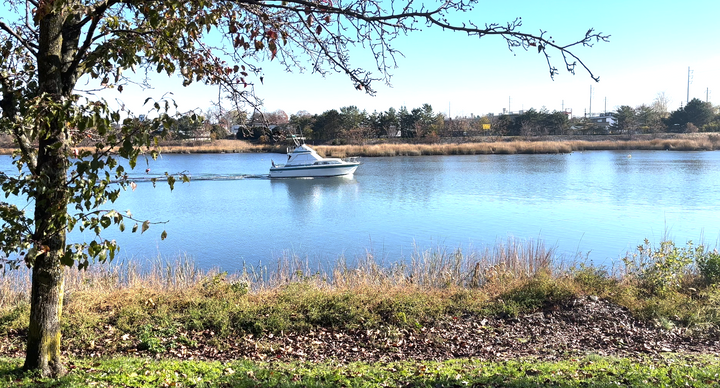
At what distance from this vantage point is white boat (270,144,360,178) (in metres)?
36.6

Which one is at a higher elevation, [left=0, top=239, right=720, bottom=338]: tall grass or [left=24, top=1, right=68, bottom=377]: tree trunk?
[left=24, top=1, right=68, bottom=377]: tree trunk

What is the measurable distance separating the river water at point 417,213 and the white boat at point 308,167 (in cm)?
95

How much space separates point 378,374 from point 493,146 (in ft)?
184

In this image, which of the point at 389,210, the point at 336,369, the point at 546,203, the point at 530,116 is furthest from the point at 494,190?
the point at 530,116

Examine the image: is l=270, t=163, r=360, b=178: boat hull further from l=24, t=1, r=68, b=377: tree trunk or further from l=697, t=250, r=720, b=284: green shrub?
l=24, t=1, r=68, b=377: tree trunk

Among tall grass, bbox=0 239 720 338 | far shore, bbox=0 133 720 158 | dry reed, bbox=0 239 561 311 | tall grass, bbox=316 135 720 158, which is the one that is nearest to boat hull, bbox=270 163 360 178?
far shore, bbox=0 133 720 158

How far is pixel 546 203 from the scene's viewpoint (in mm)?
Result: 22500

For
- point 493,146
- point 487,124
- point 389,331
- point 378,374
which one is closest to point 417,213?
point 389,331

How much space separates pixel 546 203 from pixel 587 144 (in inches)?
1780

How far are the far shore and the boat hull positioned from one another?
49.5ft

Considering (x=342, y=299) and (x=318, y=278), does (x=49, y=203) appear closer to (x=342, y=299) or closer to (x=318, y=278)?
(x=342, y=299)

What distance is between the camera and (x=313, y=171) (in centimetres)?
3759

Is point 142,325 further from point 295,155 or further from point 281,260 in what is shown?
point 295,155

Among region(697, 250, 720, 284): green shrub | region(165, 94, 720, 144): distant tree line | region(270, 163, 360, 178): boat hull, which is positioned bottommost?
region(697, 250, 720, 284): green shrub
